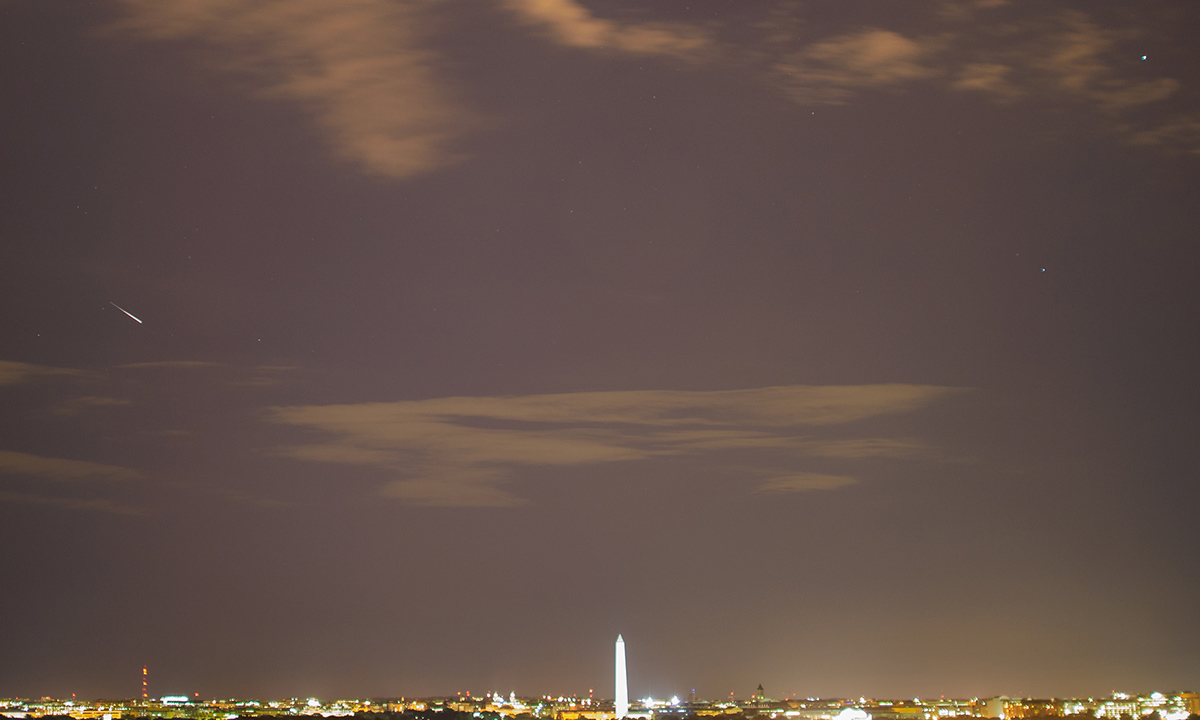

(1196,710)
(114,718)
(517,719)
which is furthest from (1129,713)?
(114,718)

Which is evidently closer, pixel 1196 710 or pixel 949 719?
pixel 949 719

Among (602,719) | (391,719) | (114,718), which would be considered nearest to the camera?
(391,719)

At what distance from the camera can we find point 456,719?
104 metres

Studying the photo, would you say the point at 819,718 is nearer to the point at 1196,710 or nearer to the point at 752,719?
the point at 752,719

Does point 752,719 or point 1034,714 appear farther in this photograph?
point 1034,714

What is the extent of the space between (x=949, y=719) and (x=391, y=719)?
49495 millimetres

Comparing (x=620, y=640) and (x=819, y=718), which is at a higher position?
(x=620, y=640)

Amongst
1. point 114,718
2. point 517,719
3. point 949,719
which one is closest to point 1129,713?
point 949,719

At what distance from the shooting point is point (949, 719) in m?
113

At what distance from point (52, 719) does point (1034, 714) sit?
91.3m

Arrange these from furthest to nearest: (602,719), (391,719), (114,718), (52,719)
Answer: (602,719) → (114,718) → (391,719) → (52,719)

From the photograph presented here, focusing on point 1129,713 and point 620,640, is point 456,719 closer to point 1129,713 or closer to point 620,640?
point 620,640

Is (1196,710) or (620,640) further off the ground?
(620,640)

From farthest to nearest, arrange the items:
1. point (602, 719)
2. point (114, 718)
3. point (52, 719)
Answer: point (602, 719)
point (114, 718)
point (52, 719)
